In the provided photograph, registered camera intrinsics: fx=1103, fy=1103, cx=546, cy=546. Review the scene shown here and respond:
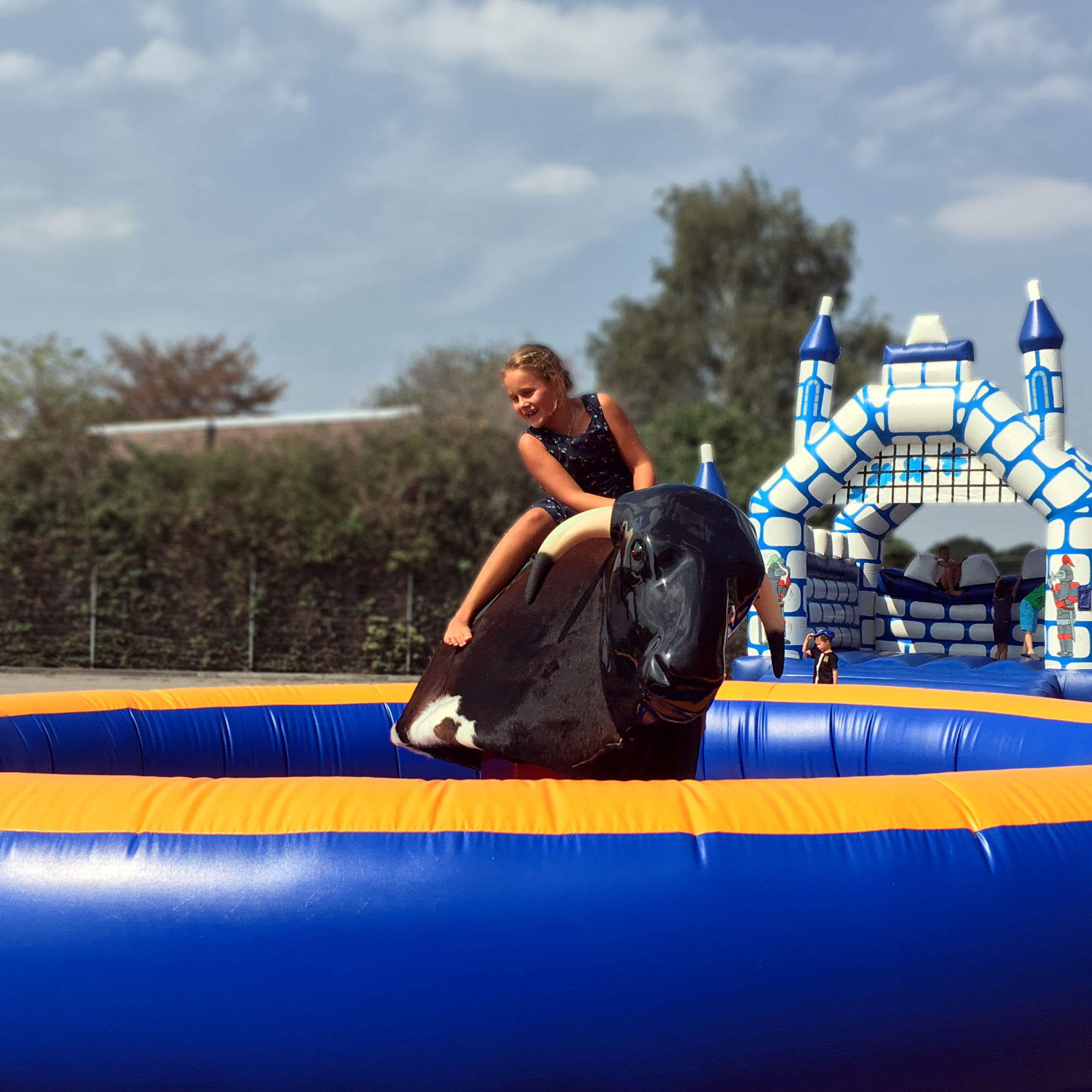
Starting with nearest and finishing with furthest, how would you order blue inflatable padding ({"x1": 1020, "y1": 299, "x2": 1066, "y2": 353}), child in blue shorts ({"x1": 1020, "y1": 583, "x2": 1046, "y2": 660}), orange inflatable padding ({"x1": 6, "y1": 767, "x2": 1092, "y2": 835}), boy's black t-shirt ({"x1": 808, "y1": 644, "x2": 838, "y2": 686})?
orange inflatable padding ({"x1": 6, "y1": 767, "x2": 1092, "y2": 835})
boy's black t-shirt ({"x1": 808, "y1": 644, "x2": 838, "y2": 686})
blue inflatable padding ({"x1": 1020, "y1": 299, "x2": 1066, "y2": 353})
child in blue shorts ({"x1": 1020, "y1": 583, "x2": 1046, "y2": 660})

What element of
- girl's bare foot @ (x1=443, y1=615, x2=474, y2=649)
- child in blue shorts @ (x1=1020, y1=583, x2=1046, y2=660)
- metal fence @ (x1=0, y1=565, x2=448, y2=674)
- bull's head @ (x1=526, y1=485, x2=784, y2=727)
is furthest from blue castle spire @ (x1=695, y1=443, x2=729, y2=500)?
bull's head @ (x1=526, y1=485, x2=784, y2=727)

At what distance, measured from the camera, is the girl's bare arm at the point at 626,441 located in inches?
133

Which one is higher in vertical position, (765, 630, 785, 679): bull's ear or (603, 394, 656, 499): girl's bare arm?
(603, 394, 656, 499): girl's bare arm

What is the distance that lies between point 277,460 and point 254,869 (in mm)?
14198

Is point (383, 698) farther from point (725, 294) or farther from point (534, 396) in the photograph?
point (725, 294)

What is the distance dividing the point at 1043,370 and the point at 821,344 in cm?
212

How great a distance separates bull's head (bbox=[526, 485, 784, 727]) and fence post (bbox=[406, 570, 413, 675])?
12639 millimetres

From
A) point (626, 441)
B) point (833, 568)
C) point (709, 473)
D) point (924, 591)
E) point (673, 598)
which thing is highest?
point (709, 473)

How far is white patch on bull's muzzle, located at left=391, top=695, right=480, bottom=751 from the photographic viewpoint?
3.19 metres

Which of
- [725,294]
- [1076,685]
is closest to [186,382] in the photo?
[725,294]

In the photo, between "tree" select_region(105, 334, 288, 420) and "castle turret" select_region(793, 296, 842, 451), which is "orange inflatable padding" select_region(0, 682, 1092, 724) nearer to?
"castle turret" select_region(793, 296, 842, 451)

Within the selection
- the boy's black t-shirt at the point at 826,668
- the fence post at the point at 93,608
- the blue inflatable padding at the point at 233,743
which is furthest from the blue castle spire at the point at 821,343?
the fence post at the point at 93,608

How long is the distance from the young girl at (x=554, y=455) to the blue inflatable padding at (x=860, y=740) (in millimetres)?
1815

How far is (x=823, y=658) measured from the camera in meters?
8.25
